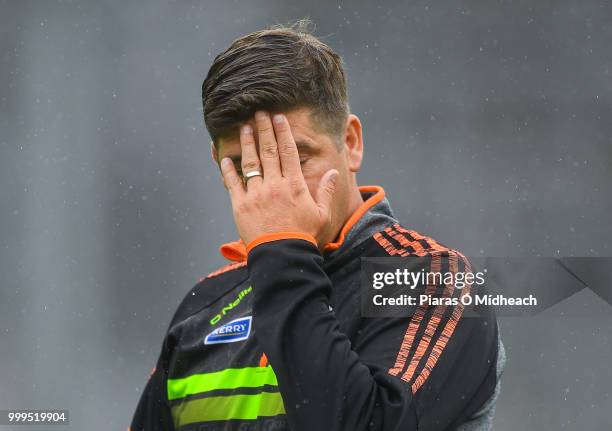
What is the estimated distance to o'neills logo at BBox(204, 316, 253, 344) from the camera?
2.21 metres

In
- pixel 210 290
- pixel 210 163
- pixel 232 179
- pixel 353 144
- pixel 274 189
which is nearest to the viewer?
pixel 274 189

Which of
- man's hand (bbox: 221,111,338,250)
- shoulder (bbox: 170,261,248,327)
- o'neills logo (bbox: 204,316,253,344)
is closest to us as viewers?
man's hand (bbox: 221,111,338,250)

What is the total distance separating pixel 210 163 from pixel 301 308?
538 cm

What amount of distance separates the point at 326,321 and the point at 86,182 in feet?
18.3

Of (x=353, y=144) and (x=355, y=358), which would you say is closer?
(x=355, y=358)

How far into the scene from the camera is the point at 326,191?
78.5 inches

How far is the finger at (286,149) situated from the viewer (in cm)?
195

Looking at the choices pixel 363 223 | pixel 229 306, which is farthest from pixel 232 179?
pixel 229 306

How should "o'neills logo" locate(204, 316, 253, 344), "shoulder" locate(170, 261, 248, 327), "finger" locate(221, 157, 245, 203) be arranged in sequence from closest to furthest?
"finger" locate(221, 157, 245, 203) < "o'neills logo" locate(204, 316, 253, 344) < "shoulder" locate(170, 261, 248, 327)

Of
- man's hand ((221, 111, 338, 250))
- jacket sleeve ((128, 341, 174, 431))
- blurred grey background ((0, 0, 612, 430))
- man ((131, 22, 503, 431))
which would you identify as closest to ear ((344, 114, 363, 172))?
man ((131, 22, 503, 431))

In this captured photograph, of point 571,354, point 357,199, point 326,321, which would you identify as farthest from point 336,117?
point 571,354

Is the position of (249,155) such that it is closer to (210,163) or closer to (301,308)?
(301,308)

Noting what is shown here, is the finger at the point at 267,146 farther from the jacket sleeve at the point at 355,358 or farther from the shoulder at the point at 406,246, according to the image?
the shoulder at the point at 406,246

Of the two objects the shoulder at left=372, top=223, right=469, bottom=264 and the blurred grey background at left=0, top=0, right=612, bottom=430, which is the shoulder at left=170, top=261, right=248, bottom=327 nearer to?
the shoulder at left=372, top=223, right=469, bottom=264
